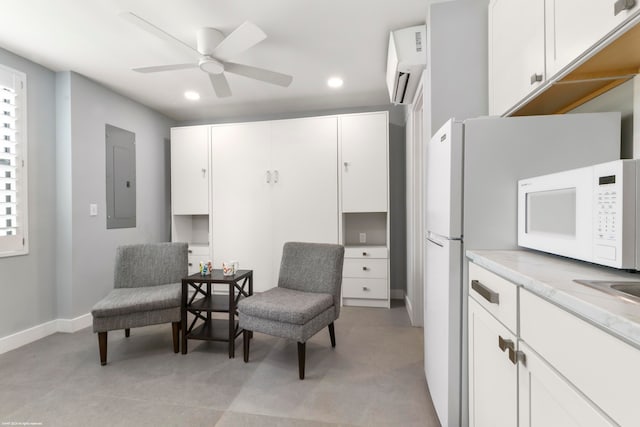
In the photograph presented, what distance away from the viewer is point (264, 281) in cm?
378

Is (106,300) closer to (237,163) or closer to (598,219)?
(237,163)

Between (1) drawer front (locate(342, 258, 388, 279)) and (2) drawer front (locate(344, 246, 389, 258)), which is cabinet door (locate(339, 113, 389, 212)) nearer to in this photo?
(2) drawer front (locate(344, 246, 389, 258))

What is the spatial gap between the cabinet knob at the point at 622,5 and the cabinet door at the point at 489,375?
92cm

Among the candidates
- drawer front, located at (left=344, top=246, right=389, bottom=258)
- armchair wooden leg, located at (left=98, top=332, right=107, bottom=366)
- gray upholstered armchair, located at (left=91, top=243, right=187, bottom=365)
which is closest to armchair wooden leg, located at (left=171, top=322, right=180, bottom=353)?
gray upholstered armchair, located at (left=91, top=243, right=187, bottom=365)

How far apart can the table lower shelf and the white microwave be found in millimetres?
2083

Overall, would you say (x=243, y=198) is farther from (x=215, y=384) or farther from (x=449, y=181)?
(x=449, y=181)

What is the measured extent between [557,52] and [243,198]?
3298 mm

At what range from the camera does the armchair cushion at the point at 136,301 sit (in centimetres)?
216

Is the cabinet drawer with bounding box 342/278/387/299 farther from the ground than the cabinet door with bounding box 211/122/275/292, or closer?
closer

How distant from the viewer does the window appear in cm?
241

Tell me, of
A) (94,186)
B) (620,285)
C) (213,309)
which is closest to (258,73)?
(213,309)

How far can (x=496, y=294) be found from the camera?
982 mm

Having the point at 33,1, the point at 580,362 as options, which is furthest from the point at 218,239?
the point at 580,362

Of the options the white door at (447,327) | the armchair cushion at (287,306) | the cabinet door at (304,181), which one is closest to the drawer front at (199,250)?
the cabinet door at (304,181)
